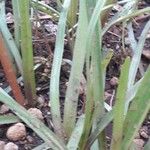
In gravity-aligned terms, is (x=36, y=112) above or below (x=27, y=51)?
below

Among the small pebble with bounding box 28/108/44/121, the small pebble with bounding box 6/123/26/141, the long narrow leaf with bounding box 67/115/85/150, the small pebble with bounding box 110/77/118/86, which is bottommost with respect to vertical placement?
the small pebble with bounding box 6/123/26/141

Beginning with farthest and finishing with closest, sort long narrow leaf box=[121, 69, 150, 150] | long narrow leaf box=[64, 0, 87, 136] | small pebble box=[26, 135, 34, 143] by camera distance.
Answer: small pebble box=[26, 135, 34, 143], long narrow leaf box=[64, 0, 87, 136], long narrow leaf box=[121, 69, 150, 150]

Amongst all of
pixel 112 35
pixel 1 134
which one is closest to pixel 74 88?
pixel 1 134

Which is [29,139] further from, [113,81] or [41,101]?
[113,81]

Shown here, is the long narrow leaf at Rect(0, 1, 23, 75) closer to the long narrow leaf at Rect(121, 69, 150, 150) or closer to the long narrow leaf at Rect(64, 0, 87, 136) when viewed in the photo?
the long narrow leaf at Rect(64, 0, 87, 136)

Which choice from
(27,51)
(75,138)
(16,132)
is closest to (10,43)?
(27,51)

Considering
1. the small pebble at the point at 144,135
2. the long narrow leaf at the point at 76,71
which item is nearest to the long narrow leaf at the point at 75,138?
the long narrow leaf at the point at 76,71

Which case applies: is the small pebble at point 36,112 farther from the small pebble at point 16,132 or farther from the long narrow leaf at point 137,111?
the long narrow leaf at point 137,111

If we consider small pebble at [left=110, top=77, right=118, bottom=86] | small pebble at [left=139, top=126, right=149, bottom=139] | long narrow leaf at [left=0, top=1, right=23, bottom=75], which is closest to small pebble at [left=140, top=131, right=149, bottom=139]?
small pebble at [left=139, top=126, right=149, bottom=139]
